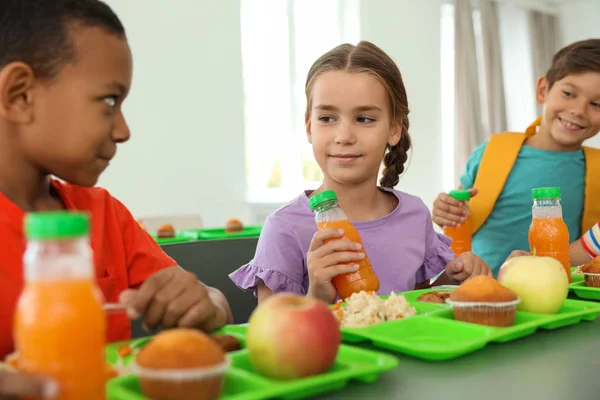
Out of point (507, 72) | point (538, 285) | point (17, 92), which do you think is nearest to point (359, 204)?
→ point (538, 285)

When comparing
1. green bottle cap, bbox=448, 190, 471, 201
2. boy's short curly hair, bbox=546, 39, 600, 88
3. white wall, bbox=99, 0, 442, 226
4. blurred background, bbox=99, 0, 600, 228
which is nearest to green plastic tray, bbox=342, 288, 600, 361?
green bottle cap, bbox=448, 190, 471, 201

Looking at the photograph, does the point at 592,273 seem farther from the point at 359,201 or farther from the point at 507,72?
the point at 507,72

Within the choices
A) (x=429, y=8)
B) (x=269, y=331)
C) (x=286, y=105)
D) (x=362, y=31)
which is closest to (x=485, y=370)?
(x=269, y=331)

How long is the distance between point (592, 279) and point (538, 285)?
0.38 m

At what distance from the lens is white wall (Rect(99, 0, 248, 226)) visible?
482 centimetres

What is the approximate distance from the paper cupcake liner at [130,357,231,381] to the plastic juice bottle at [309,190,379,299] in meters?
0.59

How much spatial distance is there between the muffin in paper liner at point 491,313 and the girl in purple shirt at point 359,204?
1.58ft

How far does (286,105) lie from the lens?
5.89 metres

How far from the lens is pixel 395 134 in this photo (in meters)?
1.77

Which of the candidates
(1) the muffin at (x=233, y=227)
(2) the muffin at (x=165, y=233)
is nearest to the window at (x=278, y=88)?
(1) the muffin at (x=233, y=227)

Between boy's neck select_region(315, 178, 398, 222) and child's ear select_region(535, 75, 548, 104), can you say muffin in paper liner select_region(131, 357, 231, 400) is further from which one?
child's ear select_region(535, 75, 548, 104)

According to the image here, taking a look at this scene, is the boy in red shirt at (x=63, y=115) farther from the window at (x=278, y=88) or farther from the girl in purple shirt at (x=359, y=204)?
the window at (x=278, y=88)

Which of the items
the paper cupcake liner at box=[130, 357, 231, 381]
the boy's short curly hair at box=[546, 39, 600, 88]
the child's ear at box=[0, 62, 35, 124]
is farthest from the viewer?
the boy's short curly hair at box=[546, 39, 600, 88]

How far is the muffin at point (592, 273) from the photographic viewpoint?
1.31m
